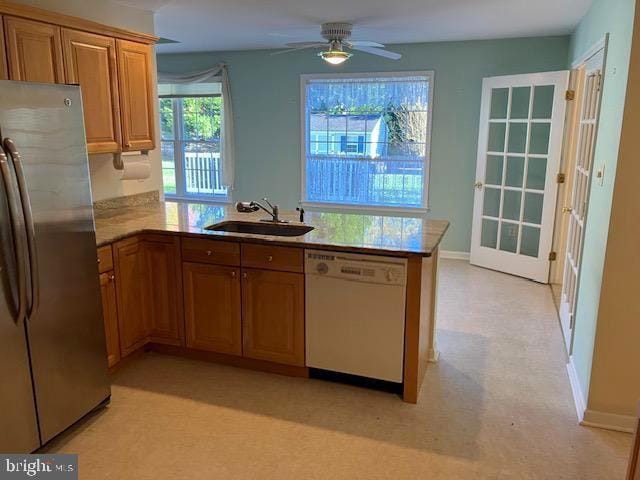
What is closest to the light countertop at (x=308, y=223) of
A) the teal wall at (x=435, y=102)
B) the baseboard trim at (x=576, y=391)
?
the baseboard trim at (x=576, y=391)

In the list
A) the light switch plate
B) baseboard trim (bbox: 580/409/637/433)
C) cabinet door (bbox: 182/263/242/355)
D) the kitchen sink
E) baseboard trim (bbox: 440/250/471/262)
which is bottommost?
baseboard trim (bbox: 580/409/637/433)

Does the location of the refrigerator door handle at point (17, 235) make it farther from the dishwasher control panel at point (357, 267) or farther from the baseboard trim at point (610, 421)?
the baseboard trim at point (610, 421)

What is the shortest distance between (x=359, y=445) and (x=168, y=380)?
4.16 feet

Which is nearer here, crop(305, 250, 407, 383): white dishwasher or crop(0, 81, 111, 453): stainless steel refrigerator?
crop(0, 81, 111, 453): stainless steel refrigerator

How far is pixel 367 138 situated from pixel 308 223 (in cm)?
292

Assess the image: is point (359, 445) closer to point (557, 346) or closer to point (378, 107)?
point (557, 346)

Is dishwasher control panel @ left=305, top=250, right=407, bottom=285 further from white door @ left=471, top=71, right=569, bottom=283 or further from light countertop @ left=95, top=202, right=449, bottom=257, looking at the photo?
white door @ left=471, top=71, right=569, bottom=283

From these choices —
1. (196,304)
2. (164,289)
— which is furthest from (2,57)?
(196,304)

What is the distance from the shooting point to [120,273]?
2986 millimetres

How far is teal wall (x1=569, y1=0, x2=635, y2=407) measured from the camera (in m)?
2.44

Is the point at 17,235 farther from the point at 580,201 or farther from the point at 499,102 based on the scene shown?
the point at 499,102

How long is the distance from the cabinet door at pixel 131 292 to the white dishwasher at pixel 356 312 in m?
1.09

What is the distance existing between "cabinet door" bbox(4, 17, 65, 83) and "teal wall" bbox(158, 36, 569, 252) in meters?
3.50

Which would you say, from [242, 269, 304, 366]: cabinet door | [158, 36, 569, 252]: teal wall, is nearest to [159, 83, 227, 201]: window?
[158, 36, 569, 252]: teal wall
